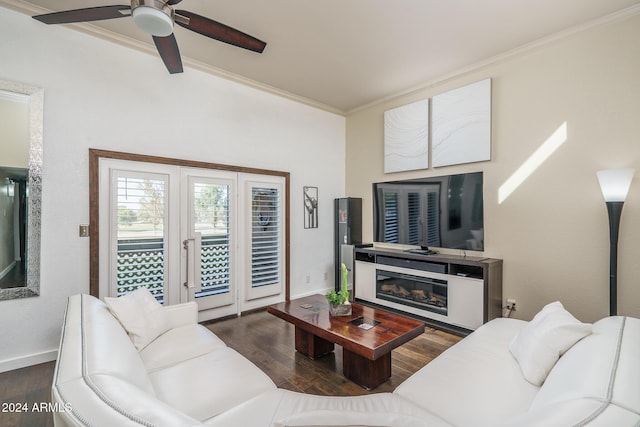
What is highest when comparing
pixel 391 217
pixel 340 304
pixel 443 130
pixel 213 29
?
pixel 213 29

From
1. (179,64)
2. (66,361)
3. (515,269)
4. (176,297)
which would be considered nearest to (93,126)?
(179,64)

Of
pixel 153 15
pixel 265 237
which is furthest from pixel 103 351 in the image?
pixel 265 237

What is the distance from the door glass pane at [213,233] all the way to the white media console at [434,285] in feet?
6.19

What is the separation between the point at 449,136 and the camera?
374 cm

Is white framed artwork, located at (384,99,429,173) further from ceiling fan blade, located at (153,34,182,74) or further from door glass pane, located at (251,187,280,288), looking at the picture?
ceiling fan blade, located at (153,34,182,74)

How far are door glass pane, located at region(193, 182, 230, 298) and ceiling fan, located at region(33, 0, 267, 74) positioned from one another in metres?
1.47

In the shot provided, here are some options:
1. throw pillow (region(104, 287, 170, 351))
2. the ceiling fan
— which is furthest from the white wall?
throw pillow (region(104, 287, 170, 351))

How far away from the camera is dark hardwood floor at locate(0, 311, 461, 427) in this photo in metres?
2.12

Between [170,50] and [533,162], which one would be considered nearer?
[170,50]

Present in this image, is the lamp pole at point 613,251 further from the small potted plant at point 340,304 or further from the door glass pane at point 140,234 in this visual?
the door glass pane at point 140,234

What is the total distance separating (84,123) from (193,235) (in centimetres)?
148

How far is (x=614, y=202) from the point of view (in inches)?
96.2

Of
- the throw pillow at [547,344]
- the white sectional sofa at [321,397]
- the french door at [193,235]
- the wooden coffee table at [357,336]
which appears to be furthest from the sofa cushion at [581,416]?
the french door at [193,235]

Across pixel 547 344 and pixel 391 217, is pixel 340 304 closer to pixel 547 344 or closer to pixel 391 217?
pixel 547 344
